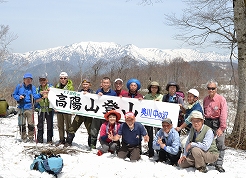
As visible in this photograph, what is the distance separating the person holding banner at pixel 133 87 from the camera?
20.3ft

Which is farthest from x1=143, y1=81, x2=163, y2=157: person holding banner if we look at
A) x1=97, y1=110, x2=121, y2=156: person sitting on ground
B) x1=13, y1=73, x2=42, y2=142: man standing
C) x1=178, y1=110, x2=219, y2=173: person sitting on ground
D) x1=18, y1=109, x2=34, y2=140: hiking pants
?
x1=18, y1=109, x2=34, y2=140: hiking pants

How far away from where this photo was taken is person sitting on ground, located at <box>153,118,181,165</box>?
5322 millimetres

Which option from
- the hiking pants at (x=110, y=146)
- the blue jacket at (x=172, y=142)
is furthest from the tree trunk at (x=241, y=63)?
the hiking pants at (x=110, y=146)

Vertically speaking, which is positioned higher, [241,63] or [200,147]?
[241,63]

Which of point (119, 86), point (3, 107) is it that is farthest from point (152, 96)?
Answer: point (3, 107)

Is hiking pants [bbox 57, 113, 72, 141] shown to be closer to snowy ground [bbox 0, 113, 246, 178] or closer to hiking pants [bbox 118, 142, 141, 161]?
snowy ground [bbox 0, 113, 246, 178]

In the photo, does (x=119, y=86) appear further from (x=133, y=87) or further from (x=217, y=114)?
(x=217, y=114)

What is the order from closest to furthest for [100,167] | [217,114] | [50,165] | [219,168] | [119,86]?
[50,165]
[100,167]
[219,168]
[217,114]
[119,86]

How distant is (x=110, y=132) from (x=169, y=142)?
1.48m

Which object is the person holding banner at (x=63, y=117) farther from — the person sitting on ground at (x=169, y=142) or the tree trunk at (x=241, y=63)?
the tree trunk at (x=241, y=63)

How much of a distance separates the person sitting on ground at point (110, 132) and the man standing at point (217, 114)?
222 cm

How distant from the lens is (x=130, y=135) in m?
5.75

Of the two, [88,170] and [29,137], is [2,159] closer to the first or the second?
[29,137]

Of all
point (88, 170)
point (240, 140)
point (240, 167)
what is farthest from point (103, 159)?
point (240, 140)
